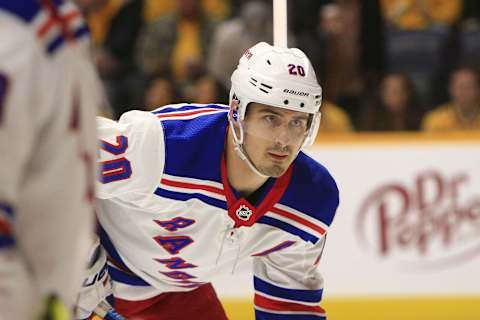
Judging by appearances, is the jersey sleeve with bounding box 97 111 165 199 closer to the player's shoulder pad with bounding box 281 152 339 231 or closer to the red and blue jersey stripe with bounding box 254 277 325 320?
the player's shoulder pad with bounding box 281 152 339 231

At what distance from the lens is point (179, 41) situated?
521 centimetres

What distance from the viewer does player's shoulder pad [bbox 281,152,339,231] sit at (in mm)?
2787

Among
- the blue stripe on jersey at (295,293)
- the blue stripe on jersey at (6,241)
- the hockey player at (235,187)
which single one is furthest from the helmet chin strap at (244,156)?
the blue stripe on jersey at (6,241)

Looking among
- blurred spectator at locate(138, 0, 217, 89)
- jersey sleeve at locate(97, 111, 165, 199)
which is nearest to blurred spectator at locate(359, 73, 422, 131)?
blurred spectator at locate(138, 0, 217, 89)

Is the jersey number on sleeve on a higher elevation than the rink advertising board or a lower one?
higher

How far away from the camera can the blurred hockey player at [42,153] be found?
4.09ft

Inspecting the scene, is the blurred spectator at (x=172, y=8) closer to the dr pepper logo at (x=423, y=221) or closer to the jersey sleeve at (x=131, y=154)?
the dr pepper logo at (x=423, y=221)

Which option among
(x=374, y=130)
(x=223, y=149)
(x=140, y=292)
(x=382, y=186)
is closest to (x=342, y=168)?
(x=382, y=186)

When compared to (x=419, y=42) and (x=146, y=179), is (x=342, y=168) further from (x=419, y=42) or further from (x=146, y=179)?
(x=146, y=179)

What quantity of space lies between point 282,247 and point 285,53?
572mm

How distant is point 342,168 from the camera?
451cm

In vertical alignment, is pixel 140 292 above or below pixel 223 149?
below

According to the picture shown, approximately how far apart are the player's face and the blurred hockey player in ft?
4.36

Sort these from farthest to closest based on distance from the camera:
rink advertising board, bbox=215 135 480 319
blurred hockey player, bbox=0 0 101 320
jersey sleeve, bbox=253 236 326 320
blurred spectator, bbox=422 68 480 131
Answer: blurred spectator, bbox=422 68 480 131 → rink advertising board, bbox=215 135 480 319 → jersey sleeve, bbox=253 236 326 320 → blurred hockey player, bbox=0 0 101 320
